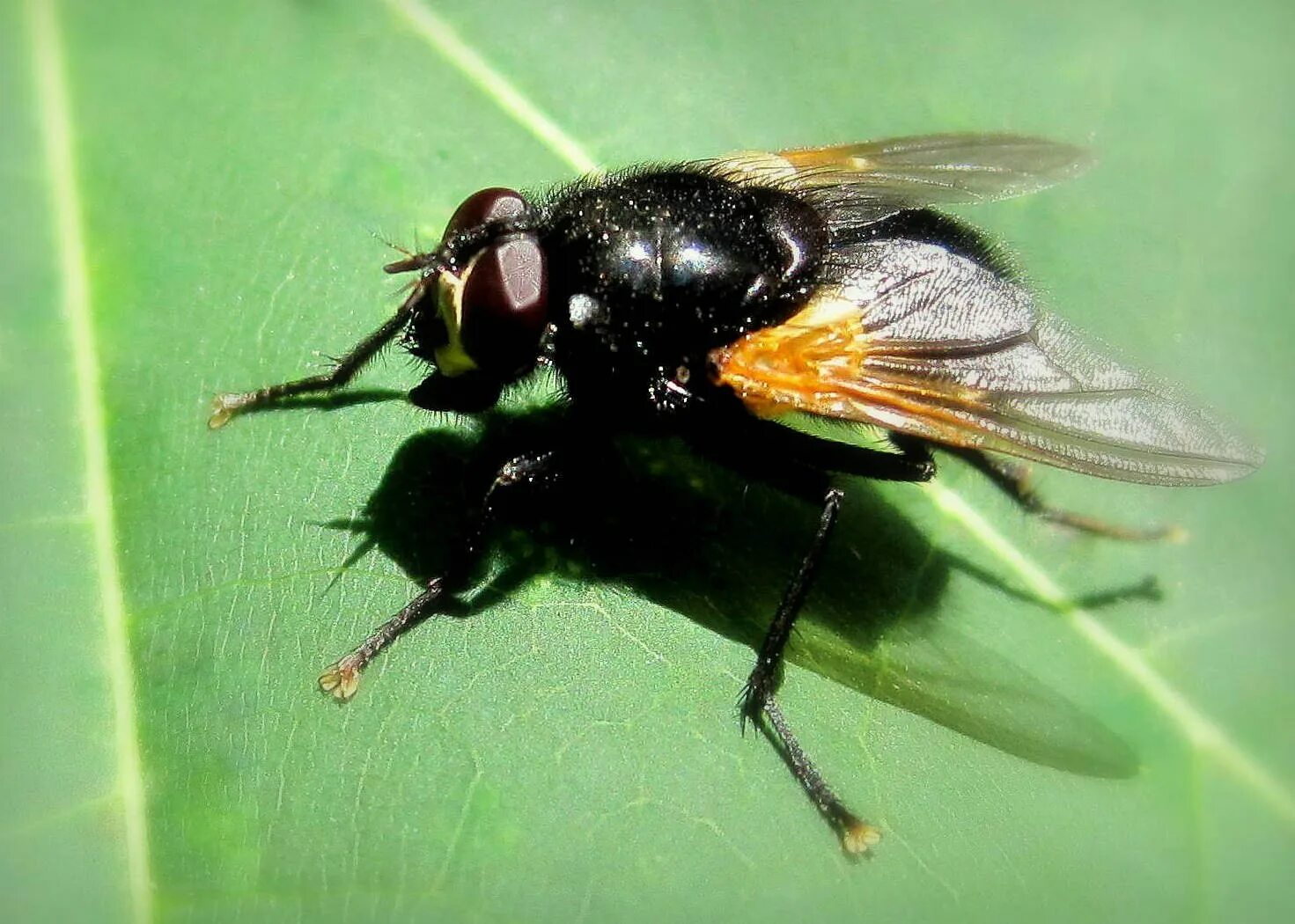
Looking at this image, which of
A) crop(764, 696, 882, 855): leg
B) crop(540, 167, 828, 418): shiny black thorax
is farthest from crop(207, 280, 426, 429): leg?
crop(764, 696, 882, 855): leg

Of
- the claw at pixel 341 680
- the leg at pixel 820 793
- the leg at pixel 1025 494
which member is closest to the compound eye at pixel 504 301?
the claw at pixel 341 680

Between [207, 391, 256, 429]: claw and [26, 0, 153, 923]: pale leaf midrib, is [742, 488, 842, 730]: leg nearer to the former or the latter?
[26, 0, 153, 923]: pale leaf midrib

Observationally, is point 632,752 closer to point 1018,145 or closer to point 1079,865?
point 1079,865

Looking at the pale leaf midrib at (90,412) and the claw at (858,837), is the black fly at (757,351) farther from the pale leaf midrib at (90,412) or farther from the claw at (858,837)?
the pale leaf midrib at (90,412)

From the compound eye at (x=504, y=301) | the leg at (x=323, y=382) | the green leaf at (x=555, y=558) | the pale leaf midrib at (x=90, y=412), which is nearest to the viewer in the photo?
the pale leaf midrib at (x=90, y=412)

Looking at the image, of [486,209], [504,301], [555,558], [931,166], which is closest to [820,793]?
[555,558]

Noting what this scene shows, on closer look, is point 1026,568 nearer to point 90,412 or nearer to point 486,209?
point 486,209
